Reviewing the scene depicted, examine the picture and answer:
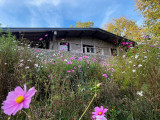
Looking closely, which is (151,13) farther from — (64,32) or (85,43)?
(64,32)

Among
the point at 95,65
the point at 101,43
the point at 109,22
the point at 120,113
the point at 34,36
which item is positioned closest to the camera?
the point at 120,113

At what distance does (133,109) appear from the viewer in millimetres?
1409

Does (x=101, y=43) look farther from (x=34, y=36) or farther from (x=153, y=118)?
(x=153, y=118)

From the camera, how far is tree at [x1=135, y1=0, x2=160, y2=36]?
32.9ft

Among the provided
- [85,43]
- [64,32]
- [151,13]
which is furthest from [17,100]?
[151,13]

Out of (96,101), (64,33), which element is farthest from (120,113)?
(64,33)

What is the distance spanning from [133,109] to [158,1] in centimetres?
1243

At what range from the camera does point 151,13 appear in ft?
34.7

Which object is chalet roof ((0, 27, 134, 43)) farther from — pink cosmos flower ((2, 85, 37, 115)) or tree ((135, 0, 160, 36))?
pink cosmos flower ((2, 85, 37, 115))

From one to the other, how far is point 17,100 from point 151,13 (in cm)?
1264

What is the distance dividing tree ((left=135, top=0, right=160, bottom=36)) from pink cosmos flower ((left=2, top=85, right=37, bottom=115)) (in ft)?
37.1

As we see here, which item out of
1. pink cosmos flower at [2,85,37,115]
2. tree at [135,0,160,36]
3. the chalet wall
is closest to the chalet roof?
the chalet wall

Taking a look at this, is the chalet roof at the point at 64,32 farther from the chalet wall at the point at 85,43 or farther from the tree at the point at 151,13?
the tree at the point at 151,13

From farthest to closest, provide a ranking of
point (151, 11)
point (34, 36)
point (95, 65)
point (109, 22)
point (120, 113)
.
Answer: point (109, 22)
point (151, 11)
point (34, 36)
point (95, 65)
point (120, 113)
